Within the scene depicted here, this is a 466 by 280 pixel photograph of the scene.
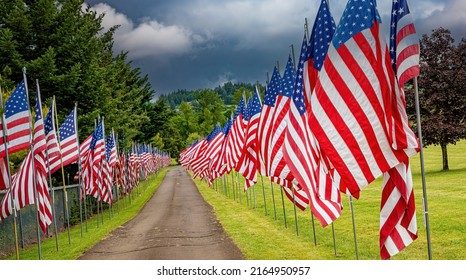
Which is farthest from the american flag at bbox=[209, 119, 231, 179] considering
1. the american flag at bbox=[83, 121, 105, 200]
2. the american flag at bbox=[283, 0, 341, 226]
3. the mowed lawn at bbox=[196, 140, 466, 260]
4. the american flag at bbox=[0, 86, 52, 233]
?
the american flag at bbox=[283, 0, 341, 226]

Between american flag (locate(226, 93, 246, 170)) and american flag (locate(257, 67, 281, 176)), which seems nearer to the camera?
american flag (locate(257, 67, 281, 176))

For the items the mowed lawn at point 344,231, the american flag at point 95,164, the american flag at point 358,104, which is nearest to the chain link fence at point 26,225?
the american flag at point 95,164

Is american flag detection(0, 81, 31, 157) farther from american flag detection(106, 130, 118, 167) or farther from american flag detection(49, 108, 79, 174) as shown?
american flag detection(106, 130, 118, 167)

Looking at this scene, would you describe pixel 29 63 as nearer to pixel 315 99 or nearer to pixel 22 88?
pixel 22 88

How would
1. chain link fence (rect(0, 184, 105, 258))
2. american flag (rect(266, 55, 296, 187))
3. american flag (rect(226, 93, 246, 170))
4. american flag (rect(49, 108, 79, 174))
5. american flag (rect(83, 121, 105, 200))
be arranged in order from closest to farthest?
american flag (rect(266, 55, 296, 187)), chain link fence (rect(0, 184, 105, 258)), american flag (rect(49, 108, 79, 174)), american flag (rect(83, 121, 105, 200)), american flag (rect(226, 93, 246, 170))

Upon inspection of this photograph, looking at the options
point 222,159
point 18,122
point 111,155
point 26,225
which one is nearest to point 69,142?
point 26,225

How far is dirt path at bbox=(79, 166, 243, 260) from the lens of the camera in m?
16.2

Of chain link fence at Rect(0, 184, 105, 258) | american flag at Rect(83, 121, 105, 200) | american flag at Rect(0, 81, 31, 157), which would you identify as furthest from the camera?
american flag at Rect(83, 121, 105, 200)

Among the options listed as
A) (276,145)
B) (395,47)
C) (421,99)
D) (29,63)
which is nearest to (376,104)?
(395,47)

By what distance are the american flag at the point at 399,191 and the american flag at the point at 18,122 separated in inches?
430

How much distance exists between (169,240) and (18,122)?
20.1ft

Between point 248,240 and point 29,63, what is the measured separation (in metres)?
19.7

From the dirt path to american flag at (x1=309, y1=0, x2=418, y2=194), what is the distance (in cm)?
601
